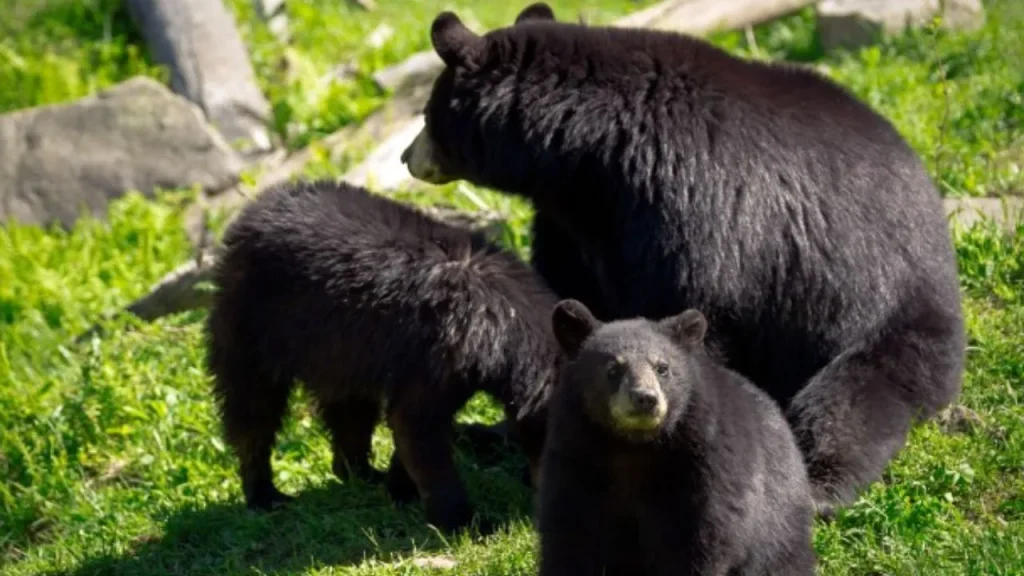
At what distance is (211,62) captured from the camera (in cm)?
1355

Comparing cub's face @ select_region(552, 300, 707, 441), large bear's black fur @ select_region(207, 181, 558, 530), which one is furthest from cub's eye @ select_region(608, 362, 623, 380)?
large bear's black fur @ select_region(207, 181, 558, 530)

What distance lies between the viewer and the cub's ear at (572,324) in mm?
5520

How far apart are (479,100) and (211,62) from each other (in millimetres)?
6729

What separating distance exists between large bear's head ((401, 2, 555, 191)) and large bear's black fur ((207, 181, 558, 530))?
1.38 ft

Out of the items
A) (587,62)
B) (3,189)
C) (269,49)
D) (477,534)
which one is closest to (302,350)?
(477,534)

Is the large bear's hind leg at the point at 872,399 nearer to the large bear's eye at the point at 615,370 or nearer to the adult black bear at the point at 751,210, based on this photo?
the adult black bear at the point at 751,210

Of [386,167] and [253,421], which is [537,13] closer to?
[253,421]

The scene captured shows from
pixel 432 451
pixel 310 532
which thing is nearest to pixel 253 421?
pixel 310 532

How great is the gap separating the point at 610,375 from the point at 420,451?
1.54m

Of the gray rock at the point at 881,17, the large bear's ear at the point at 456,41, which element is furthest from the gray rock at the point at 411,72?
the large bear's ear at the point at 456,41

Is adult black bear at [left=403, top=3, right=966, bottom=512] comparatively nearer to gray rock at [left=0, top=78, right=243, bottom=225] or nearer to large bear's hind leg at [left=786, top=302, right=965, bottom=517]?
large bear's hind leg at [left=786, top=302, right=965, bottom=517]

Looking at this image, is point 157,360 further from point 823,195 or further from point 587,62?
point 823,195

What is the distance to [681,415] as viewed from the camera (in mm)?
5332

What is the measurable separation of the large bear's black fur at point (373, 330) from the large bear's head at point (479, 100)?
42 cm
